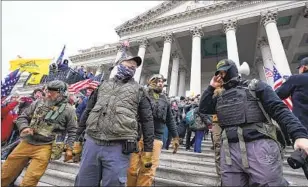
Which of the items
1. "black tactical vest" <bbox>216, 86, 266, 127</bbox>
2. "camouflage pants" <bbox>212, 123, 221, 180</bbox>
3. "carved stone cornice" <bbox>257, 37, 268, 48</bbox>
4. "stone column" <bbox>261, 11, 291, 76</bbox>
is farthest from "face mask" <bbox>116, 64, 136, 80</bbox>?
"carved stone cornice" <bbox>257, 37, 268, 48</bbox>

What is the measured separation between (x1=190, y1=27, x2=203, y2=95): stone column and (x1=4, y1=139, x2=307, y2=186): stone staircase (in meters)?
10.7

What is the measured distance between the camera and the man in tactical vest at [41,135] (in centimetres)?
322

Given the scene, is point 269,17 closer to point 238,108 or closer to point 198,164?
point 198,164

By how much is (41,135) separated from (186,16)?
19599mm

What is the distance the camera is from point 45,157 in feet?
10.8

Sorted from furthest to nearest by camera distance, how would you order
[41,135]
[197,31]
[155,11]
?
[155,11] < [197,31] < [41,135]

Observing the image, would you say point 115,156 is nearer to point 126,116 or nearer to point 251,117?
point 126,116

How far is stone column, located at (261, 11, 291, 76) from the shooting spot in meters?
14.3

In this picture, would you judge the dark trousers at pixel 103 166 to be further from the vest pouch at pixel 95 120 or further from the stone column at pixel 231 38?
the stone column at pixel 231 38

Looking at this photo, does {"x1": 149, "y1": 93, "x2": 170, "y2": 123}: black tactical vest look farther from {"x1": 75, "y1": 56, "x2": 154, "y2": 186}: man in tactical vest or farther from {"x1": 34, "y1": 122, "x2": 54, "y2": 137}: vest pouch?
{"x1": 34, "y1": 122, "x2": 54, "y2": 137}: vest pouch

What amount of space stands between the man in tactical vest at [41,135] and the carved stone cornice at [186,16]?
61.4ft

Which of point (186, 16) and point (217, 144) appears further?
point (186, 16)

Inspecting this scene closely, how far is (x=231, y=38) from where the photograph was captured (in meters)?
17.1

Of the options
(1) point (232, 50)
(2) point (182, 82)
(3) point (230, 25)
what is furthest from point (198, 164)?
(2) point (182, 82)
